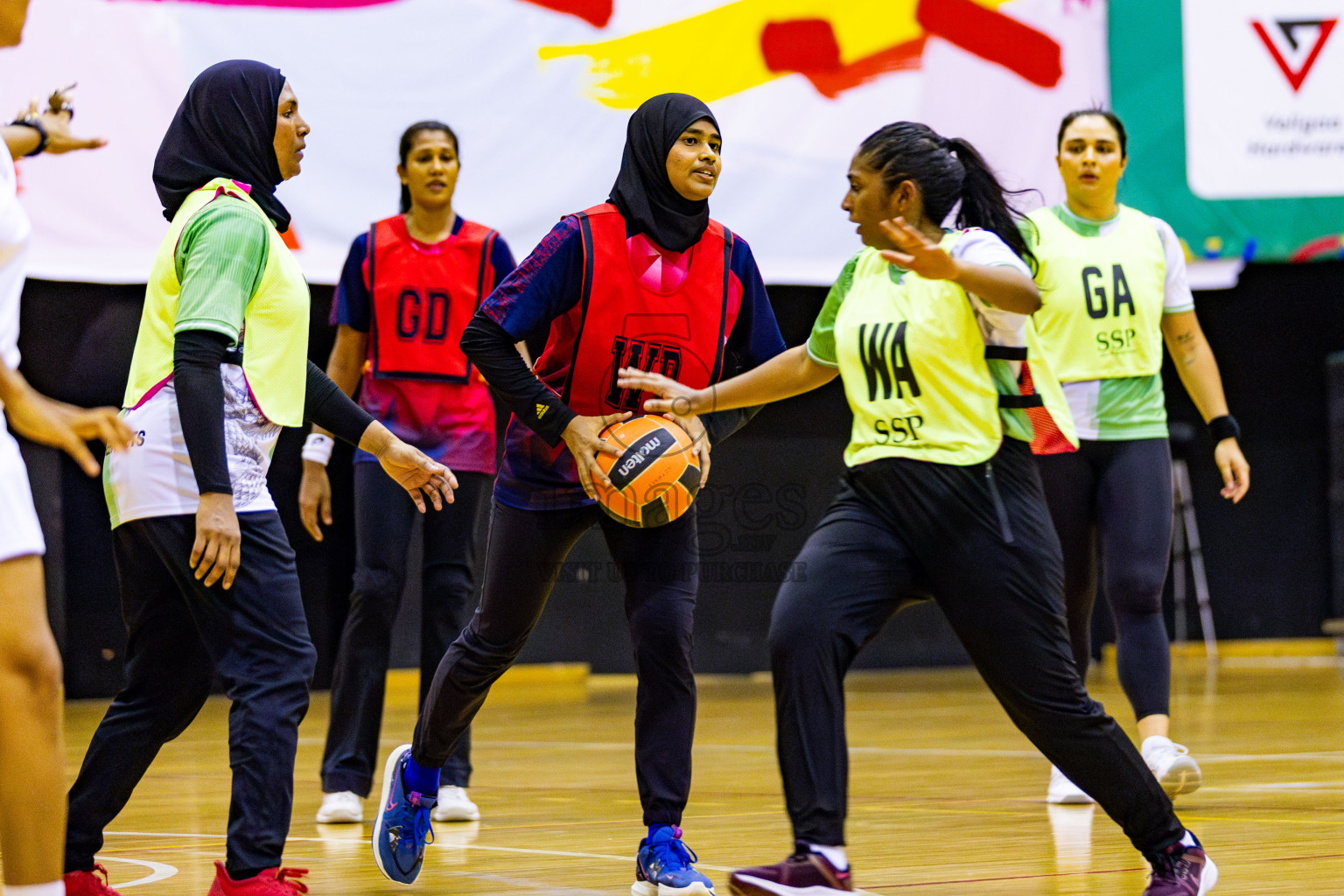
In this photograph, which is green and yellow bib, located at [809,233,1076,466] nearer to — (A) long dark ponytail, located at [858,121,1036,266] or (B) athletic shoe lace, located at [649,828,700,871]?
(A) long dark ponytail, located at [858,121,1036,266]

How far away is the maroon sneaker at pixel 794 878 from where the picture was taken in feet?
9.21

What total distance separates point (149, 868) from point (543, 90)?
17.4ft

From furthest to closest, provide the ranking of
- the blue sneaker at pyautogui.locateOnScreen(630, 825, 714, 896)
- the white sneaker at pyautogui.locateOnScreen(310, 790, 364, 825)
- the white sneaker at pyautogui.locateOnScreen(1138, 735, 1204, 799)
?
the white sneaker at pyautogui.locateOnScreen(310, 790, 364, 825) → the white sneaker at pyautogui.locateOnScreen(1138, 735, 1204, 799) → the blue sneaker at pyautogui.locateOnScreen(630, 825, 714, 896)

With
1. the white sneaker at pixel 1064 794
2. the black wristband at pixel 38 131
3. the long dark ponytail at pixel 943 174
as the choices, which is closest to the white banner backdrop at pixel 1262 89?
the white sneaker at pixel 1064 794

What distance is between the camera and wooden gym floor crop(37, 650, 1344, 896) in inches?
141

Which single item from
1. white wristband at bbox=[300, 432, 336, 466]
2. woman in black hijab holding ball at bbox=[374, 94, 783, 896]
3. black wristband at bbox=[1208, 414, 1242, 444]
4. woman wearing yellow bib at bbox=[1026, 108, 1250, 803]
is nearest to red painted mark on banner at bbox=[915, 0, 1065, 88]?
woman wearing yellow bib at bbox=[1026, 108, 1250, 803]

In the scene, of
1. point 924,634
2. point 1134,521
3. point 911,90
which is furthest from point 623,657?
point 1134,521

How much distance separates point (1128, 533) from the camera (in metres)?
4.63

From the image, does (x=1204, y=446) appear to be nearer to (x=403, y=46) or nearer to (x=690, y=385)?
(x=403, y=46)

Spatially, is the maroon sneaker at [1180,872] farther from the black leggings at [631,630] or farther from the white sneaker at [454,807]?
the white sneaker at [454,807]

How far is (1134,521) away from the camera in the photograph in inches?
182

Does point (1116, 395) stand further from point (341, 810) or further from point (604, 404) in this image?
point (341, 810)

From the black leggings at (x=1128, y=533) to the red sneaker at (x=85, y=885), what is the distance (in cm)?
268

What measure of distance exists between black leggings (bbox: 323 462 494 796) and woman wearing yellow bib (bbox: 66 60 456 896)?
1426 millimetres
